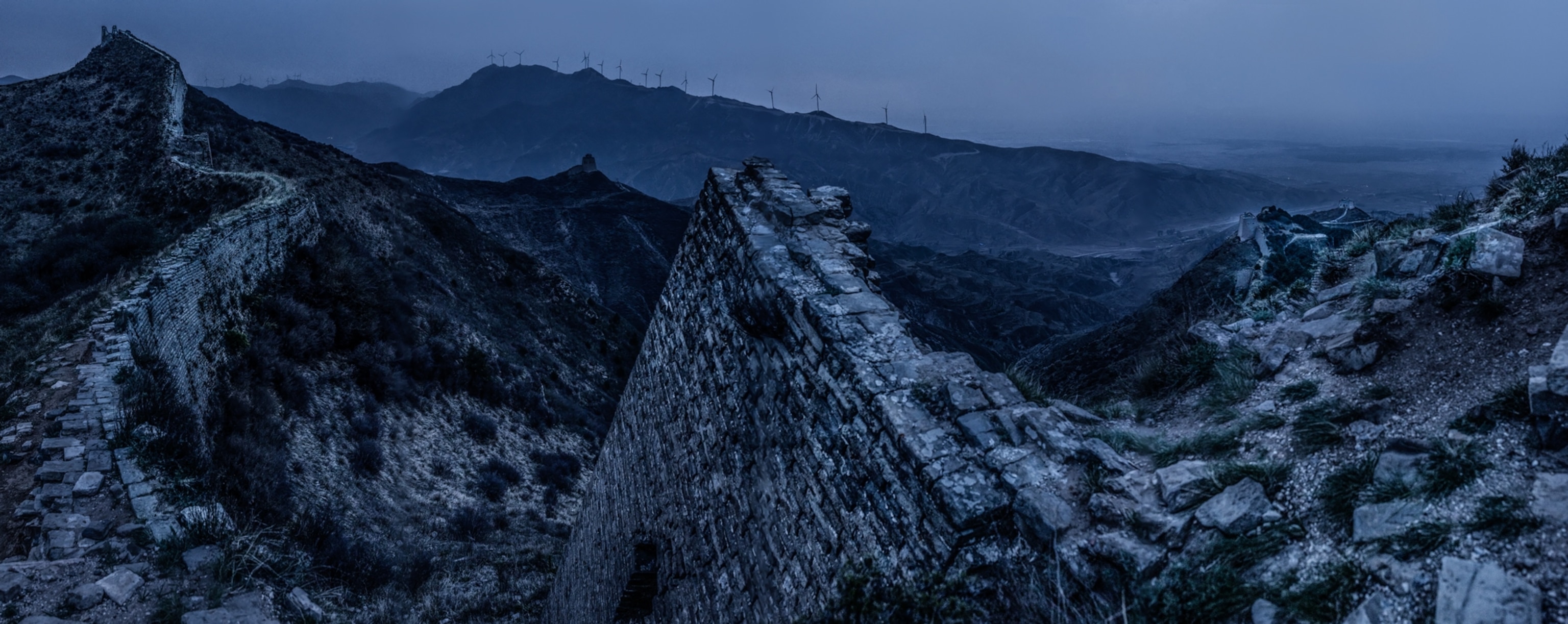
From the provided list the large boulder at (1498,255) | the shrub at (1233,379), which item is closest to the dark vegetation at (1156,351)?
the shrub at (1233,379)

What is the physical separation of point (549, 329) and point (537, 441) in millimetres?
9921

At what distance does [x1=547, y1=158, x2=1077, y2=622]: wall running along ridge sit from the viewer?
3365mm

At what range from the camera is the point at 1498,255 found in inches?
135

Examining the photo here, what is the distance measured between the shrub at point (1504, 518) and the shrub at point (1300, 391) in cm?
132

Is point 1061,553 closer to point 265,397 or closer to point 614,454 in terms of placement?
point 614,454

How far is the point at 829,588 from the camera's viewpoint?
12.2 ft

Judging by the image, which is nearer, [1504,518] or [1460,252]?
[1504,518]

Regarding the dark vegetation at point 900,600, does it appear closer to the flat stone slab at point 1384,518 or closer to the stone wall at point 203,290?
the flat stone slab at point 1384,518

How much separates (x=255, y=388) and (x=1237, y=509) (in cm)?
1404

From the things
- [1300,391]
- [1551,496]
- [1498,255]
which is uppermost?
[1498,255]

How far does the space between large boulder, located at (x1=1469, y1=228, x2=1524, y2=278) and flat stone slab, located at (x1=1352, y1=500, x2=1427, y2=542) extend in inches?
74.0

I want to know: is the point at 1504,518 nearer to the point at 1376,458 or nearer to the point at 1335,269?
the point at 1376,458

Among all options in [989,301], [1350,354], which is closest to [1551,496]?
[1350,354]

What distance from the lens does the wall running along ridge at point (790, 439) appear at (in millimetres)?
3365
